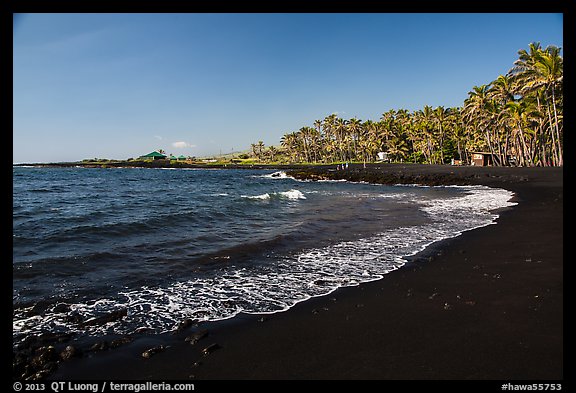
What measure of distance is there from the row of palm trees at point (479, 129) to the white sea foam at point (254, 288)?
151 ft

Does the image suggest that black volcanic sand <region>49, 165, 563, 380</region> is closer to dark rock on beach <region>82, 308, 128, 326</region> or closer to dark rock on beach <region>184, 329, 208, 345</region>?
dark rock on beach <region>184, 329, 208, 345</region>

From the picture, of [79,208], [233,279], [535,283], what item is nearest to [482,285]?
[535,283]

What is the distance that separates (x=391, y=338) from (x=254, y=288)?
4.35m

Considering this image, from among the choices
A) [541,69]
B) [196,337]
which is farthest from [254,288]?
[541,69]

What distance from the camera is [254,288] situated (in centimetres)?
891

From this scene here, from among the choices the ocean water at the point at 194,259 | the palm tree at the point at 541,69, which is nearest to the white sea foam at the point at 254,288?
the ocean water at the point at 194,259

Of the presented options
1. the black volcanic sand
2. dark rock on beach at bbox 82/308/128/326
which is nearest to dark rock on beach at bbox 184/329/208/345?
the black volcanic sand

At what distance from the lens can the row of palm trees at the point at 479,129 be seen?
152ft

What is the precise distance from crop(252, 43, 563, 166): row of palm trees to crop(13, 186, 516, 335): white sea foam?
45956 mm

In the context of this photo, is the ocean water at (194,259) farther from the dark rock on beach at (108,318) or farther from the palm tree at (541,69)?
the palm tree at (541,69)

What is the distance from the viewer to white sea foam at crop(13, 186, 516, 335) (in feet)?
23.4

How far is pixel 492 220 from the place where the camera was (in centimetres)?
1697
